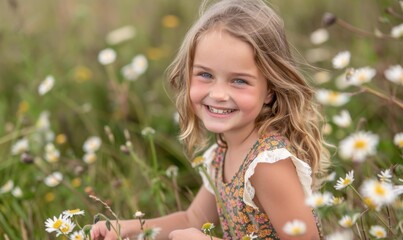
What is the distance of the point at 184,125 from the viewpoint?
2.24 meters

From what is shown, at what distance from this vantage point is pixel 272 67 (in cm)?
194

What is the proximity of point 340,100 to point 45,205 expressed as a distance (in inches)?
45.7

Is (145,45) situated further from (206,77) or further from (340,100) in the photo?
(206,77)

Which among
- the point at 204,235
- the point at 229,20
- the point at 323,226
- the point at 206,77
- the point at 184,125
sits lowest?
the point at 323,226

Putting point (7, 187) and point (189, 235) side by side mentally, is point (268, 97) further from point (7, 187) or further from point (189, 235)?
point (7, 187)

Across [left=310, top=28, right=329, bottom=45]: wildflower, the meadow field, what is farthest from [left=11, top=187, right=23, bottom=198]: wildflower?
[left=310, top=28, right=329, bottom=45]: wildflower

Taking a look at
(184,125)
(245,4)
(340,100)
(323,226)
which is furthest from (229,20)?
(340,100)

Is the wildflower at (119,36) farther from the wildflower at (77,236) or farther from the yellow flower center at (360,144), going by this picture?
the yellow flower center at (360,144)

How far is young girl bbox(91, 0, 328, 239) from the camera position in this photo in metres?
1.86

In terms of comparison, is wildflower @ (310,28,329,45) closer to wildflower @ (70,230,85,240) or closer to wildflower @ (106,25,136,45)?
wildflower @ (106,25,136,45)

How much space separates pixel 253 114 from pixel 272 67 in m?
0.13

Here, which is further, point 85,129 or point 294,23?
point 294,23

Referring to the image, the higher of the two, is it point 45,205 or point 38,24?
point 38,24

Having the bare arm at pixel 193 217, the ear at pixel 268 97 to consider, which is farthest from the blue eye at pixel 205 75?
the bare arm at pixel 193 217
